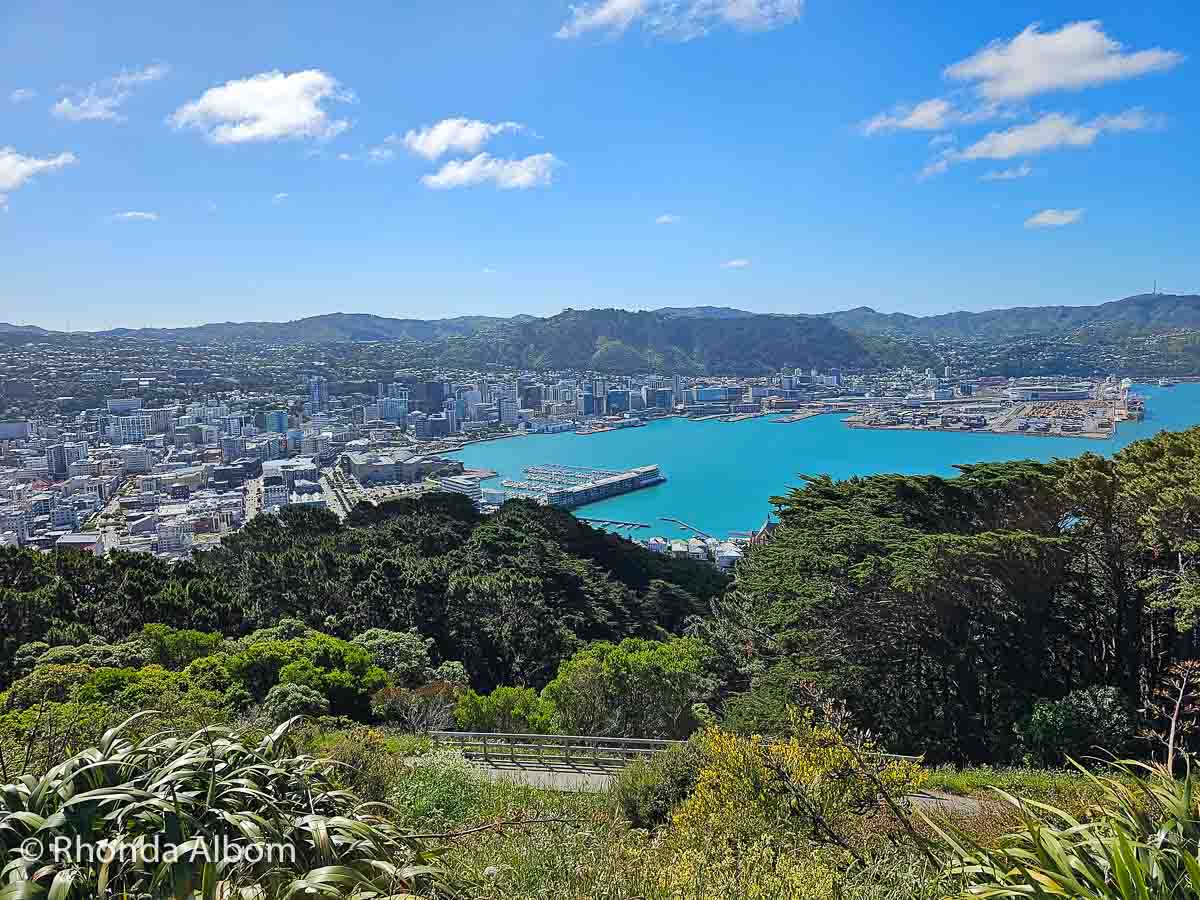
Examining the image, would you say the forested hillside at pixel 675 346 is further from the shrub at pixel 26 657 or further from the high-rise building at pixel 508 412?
the shrub at pixel 26 657

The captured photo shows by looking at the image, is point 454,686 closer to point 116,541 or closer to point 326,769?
point 326,769

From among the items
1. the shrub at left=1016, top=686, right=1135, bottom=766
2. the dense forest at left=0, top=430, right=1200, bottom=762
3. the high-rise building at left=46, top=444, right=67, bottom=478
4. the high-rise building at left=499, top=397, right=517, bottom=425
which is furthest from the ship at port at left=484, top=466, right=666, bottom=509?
the shrub at left=1016, top=686, right=1135, bottom=766

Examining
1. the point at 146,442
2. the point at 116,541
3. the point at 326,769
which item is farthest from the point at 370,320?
the point at 326,769

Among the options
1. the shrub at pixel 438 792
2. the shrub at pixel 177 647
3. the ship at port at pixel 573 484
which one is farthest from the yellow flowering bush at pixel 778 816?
the ship at port at pixel 573 484

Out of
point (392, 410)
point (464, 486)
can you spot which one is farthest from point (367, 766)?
point (392, 410)

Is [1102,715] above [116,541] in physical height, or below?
above

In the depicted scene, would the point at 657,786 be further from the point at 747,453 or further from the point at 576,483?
the point at 747,453

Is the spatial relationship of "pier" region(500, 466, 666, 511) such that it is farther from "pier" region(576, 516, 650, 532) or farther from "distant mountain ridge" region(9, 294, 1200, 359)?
"distant mountain ridge" region(9, 294, 1200, 359)
